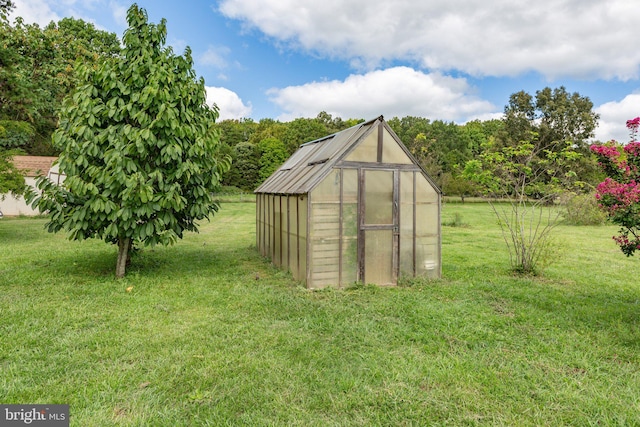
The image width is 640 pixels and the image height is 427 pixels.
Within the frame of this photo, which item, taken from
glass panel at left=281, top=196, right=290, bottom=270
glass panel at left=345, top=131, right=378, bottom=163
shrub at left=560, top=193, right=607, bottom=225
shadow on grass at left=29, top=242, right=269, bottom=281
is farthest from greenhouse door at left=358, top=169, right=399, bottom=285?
shrub at left=560, top=193, right=607, bottom=225

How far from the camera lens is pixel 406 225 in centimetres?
787

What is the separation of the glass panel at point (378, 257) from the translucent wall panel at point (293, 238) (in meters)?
1.48

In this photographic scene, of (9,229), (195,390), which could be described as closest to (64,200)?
(195,390)

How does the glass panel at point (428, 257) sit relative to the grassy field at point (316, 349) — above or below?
above

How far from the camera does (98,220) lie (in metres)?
7.15

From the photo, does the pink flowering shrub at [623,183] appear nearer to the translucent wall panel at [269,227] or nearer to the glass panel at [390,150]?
the glass panel at [390,150]

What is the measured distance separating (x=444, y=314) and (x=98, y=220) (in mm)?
6713

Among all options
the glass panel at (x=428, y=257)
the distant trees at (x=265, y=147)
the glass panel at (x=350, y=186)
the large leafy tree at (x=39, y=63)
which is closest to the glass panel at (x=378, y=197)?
the glass panel at (x=350, y=186)

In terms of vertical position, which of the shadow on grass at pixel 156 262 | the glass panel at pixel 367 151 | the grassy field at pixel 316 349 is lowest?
the grassy field at pixel 316 349

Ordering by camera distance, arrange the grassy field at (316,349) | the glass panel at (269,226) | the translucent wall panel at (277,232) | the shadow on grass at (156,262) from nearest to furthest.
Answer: the grassy field at (316,349) → the shadow on grass at (156,262) → the translucent wall panel at (277,232) → the glass panel at (269,226)

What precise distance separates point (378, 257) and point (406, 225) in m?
0.95

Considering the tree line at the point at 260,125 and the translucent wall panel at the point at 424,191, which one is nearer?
the translucent wall panel at the point at 424,191

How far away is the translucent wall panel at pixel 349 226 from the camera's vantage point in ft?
24.5

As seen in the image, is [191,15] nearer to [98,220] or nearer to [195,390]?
[98,220]
